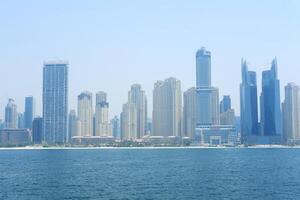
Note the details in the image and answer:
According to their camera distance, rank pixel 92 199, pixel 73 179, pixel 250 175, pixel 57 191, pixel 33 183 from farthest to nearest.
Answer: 1. pixel 250 175
2. pixel 73 179
3. pixel 33 183
4. pixel 57 191
5. pixel 92 199

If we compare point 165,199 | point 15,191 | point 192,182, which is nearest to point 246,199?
point 165,199

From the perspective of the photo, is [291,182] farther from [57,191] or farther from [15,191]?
[15,191]

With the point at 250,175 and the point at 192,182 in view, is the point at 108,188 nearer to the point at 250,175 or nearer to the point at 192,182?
the point at 192,182

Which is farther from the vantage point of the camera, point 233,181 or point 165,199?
point 233,181

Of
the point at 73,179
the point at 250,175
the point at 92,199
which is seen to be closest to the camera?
the point at 92,199

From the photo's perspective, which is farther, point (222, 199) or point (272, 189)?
point (272, 189)

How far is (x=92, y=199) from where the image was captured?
63.2 m

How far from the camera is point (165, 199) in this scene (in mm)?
63281

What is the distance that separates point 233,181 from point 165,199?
78.3 ft

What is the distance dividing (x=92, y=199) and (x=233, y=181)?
30007 mm

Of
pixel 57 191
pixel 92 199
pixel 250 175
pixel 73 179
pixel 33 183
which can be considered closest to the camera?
pixel 92 199

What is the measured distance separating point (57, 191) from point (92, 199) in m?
10.1

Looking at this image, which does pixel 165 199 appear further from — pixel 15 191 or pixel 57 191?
pixel 15 191

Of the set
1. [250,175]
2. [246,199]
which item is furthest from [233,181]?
[246,199]
